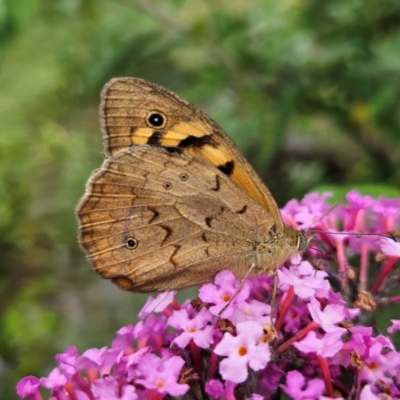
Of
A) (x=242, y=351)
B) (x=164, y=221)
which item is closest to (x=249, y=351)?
(x=242, y=351)

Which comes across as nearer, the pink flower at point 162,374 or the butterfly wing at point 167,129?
the pink flower at point 162,374

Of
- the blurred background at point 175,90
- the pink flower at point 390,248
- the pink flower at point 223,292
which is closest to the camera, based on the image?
the pink flower at point 223,292

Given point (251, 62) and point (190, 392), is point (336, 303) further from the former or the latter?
point (251, 62)

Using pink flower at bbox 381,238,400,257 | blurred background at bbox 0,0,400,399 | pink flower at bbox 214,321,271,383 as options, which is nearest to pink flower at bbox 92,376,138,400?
pink flower at bbox 214,321,271,383

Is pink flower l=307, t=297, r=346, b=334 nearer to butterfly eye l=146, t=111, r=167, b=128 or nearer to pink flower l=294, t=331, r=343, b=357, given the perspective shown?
pink flower l=294, t=331, r=343, b=357

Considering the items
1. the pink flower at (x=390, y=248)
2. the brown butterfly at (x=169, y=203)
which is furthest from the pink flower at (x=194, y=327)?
A: the pink flower at (x=390, y=248)

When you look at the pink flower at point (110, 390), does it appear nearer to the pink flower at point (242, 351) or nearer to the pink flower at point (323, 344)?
the pink flower at point (242, 351)

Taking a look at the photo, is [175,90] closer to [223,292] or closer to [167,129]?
[167,129]

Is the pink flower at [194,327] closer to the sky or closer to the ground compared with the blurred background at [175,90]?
closer to the ground
